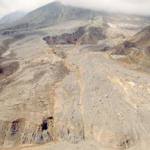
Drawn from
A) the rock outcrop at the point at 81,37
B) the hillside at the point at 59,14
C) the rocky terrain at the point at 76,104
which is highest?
the rocky terrain at the point at 76,104

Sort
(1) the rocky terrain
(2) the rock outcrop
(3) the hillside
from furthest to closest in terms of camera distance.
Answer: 1. (3) the hillside
2. (2) the rock outcrop
3. (1) the rocky terrain

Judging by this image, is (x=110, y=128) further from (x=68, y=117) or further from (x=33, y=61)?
(x=33, y=61)

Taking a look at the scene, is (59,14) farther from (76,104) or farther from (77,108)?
(77,108)

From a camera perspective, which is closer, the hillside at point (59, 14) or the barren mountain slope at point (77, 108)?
the barren mountain slope at point (77, 108)

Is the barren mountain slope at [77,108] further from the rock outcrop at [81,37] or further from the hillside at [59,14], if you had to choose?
the hillside at [59,14]

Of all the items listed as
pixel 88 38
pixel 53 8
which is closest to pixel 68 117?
pixel 88 38

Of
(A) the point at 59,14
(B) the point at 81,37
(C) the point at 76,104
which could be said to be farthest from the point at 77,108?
(A) the point at 59,14

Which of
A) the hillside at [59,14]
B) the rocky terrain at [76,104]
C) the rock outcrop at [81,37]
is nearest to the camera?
the rocky terrain at [76,104]

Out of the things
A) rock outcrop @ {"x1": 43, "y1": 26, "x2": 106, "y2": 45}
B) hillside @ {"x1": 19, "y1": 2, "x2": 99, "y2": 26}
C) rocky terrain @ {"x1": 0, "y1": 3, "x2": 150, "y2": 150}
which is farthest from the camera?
hillside @ {"x1": 19, "y1": 2, "x2": 99, "y2": 26}

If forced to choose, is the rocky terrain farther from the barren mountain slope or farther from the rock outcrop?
the rock outcrop

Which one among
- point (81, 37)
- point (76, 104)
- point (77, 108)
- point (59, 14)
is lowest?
point (59, 14)

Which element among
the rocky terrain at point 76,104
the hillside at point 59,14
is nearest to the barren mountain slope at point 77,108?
the rocky terrain at point 76,104

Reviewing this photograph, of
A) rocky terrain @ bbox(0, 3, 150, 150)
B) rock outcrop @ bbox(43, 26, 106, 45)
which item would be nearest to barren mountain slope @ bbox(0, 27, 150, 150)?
rocky terrain @ bbox(0, 3, 150, 150)
